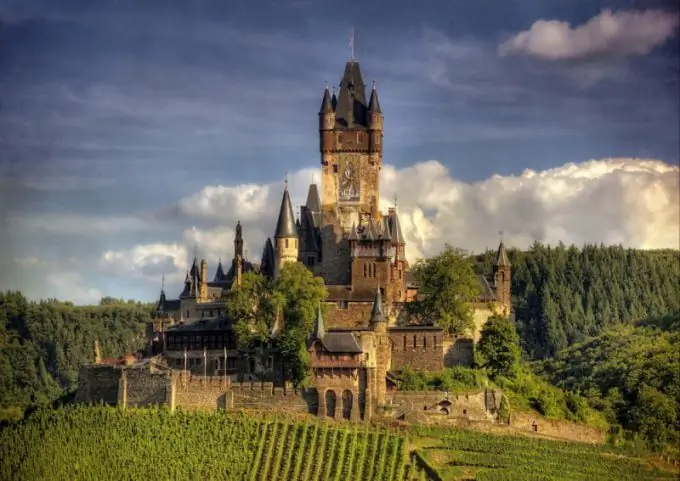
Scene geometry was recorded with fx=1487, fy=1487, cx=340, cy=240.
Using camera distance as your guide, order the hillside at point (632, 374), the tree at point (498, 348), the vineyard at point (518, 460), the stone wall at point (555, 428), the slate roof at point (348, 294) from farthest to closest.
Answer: the hillside at point (632, 374) < the slate roof at point (348, 294) < the tree at point (498, 348) < the stone wall at point (555, 428) < the vineyard at point (518, 460)

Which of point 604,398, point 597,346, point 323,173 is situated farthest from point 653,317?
point 323,173

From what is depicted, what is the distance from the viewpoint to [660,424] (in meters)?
66.6

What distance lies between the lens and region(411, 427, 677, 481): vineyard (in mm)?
57000

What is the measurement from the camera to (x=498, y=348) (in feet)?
214

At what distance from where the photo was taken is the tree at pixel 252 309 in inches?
2512

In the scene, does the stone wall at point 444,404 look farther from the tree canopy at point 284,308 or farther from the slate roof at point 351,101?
the slate roof at point 351,101

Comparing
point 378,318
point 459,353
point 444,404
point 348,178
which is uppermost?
point 348,178

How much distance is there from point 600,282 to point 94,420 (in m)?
51.4

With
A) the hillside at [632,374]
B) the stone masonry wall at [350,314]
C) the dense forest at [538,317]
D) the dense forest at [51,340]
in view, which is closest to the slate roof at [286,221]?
the stone masonry wall at [350,314]

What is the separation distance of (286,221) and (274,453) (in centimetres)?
1345

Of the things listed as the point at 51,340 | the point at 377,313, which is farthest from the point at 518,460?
the point at 51,340

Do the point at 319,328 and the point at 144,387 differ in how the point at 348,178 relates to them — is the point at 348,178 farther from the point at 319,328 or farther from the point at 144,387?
the point at 144,387

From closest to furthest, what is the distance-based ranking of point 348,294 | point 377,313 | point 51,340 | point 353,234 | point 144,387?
point 144,387, point 377,313, point 348,294, point 353,234, point 51,340

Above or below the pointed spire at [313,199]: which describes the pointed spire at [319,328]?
→ below
